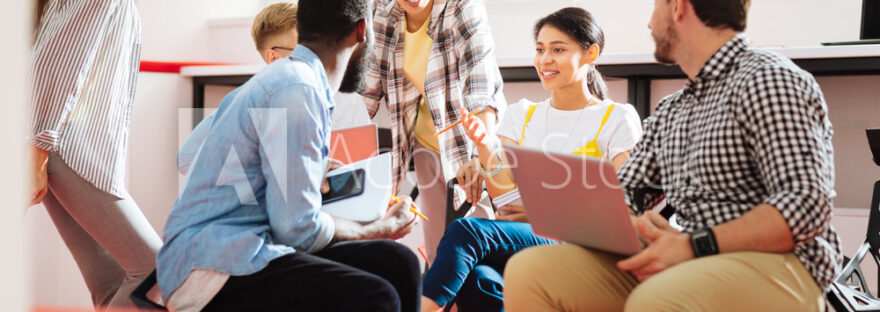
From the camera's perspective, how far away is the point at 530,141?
2.01m

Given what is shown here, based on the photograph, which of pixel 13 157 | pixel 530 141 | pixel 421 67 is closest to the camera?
pixel 13 157

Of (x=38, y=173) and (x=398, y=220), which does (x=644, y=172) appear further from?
(x=38, y=173)

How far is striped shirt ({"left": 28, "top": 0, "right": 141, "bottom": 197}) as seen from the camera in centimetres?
156

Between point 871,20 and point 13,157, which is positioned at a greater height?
point 871,20

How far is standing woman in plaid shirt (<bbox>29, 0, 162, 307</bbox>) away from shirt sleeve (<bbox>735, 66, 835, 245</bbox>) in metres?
1.25

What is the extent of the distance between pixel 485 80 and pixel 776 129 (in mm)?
1011

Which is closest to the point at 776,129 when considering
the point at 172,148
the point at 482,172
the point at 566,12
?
the point at 482,172

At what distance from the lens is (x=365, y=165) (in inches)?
50.5

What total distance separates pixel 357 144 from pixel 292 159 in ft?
3.03

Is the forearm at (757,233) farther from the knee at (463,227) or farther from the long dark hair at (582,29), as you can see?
the long dark hair at (582,29)

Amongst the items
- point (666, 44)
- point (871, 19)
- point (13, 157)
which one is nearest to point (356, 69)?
point (666, 44)

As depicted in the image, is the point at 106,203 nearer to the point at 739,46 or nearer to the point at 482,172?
the point at 482,172

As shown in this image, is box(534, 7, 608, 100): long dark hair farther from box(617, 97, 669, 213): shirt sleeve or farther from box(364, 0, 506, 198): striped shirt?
box(617, 97, 669, 213): shirt sleeve

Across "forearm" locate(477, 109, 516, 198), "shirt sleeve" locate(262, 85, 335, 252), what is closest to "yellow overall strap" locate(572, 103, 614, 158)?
"forearm" locate(477, 109, 516, 198)
